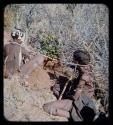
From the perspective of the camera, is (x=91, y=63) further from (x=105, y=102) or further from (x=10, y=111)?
(x=10, y=111)

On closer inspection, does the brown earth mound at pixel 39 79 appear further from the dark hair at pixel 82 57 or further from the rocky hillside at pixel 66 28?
the dark hair at pixel 82 57

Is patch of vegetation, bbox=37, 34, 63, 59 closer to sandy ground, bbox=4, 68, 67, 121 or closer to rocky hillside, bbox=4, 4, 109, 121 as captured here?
rocky hillside, bbox=4, 4, 109, 121

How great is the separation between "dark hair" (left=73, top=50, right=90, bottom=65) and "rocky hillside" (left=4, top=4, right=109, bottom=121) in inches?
1.2

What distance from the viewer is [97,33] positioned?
3.02 m

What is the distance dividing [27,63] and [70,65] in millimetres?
339

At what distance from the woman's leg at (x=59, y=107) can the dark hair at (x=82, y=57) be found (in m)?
0.33

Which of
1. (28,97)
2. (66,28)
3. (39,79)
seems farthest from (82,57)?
(28,97)

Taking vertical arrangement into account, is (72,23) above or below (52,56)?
above

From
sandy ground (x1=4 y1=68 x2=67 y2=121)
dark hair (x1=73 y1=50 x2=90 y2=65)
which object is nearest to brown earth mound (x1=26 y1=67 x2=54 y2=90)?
sandy ground (x1=4 y1=68 x2=67 y2=121)

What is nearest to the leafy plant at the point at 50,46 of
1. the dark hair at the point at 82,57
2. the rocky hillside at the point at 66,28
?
the rocky hillside at the point at 66,28

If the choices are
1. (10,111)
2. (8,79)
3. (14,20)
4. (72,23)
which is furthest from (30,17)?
(10,111)

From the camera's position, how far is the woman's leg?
2.96m

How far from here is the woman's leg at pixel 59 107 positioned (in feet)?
9.72

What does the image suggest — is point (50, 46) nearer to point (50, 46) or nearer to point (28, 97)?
point (50, 46)
